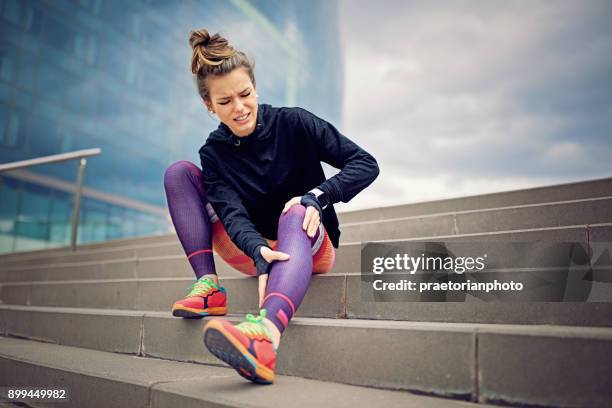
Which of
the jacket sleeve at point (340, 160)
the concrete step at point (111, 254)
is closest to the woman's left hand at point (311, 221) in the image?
the jacket sleeve at point (340, 160)

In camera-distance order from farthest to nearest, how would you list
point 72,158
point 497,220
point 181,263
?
point 72,158
point 181,263
point 497,220

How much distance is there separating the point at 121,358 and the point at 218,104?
44.7 inches

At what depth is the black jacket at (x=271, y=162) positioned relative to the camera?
1.96 metres

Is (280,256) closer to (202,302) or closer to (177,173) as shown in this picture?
(202,302)

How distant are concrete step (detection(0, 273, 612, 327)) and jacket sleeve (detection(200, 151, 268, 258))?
0.42 metres

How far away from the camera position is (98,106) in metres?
15.7

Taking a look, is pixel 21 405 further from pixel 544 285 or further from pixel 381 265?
pixel 544 285

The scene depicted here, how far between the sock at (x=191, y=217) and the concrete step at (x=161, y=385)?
1.37ft

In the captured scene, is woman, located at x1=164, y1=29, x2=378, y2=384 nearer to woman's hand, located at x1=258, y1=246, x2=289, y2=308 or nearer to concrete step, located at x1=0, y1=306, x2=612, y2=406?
woman's hand, located at x1=258, y1=246, x2=289, y2=308

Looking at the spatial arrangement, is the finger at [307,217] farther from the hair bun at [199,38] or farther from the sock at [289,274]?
the hair bun at [199,38]

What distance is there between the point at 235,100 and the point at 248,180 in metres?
0.35

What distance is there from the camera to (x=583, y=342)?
1.12m

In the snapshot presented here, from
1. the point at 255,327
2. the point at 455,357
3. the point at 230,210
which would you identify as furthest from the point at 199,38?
the point at 455,357

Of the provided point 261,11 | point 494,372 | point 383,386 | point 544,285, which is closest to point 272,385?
point 383,386
